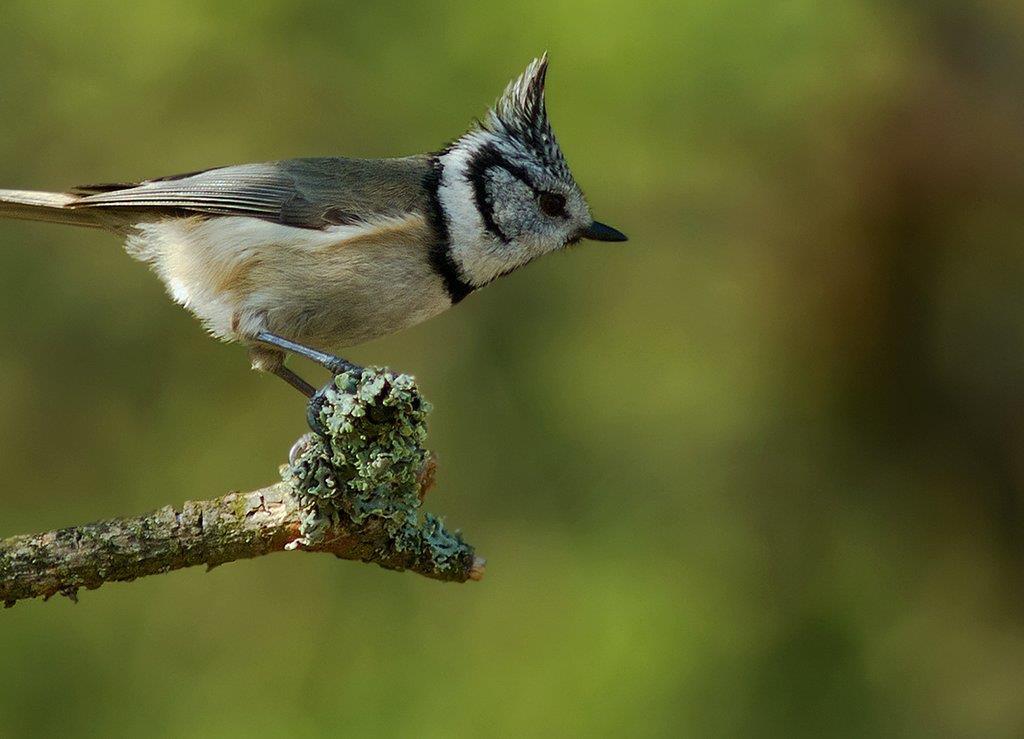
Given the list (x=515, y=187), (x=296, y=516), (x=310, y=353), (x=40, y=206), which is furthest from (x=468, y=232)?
(x=40, y=206)

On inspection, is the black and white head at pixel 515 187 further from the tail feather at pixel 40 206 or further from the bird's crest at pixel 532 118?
the tail feather at pixel 40 206

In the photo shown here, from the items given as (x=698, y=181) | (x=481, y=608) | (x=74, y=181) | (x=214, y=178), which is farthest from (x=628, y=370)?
(x=74, y=181)

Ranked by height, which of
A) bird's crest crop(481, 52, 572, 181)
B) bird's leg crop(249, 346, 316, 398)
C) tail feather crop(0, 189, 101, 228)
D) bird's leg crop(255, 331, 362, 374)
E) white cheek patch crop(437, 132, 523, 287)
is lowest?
bird's leg crop(255, 331, 362, 374)

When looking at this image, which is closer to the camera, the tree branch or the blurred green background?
the tree branch

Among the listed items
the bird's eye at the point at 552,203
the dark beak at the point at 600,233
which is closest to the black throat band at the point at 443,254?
the bird's eye at the point at 552,203

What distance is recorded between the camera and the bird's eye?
351 centimetres

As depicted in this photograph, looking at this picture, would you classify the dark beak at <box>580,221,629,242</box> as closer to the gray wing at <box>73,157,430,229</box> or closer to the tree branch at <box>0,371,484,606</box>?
the gray wing at <box>73,157,430,229</box>

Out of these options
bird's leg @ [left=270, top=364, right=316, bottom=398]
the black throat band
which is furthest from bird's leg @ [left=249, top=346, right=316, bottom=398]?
the black throat band

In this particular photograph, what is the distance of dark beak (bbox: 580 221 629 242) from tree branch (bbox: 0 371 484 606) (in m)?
1.19

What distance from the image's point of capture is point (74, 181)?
482 cm

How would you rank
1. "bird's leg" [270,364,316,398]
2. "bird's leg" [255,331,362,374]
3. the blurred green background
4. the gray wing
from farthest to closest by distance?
the blurred green background, "bird's leg" [270,364,316,398], the gray wing, "bird's leg" [255,331,362,374]

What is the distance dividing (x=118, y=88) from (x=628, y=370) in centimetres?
239

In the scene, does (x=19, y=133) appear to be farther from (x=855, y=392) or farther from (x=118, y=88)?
(x=855, y=392)

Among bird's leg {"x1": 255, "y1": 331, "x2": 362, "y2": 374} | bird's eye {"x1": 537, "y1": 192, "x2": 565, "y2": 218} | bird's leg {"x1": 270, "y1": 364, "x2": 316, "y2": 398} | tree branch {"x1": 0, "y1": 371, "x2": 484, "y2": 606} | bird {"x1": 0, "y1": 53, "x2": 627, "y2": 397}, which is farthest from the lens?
bird's eye {"x1": 537, "y1": 192, "x2": 565, "y2": 218}
